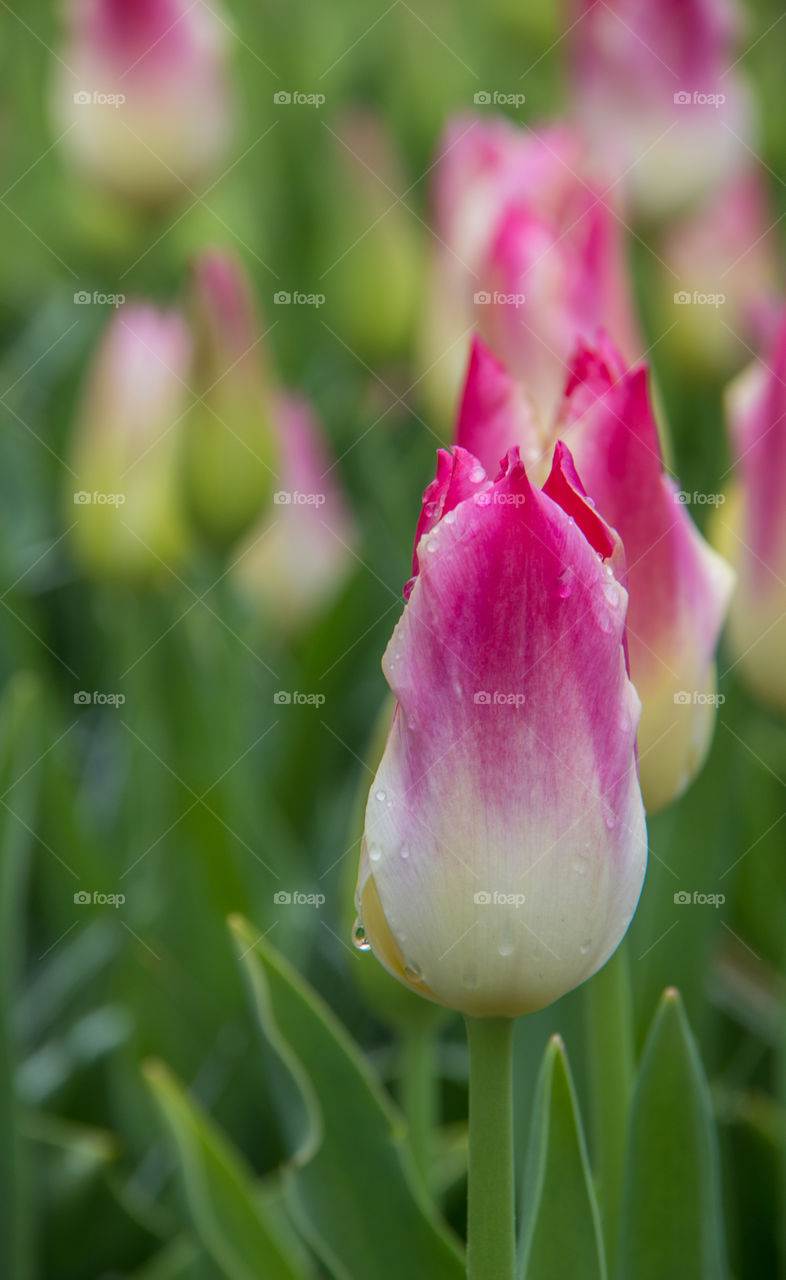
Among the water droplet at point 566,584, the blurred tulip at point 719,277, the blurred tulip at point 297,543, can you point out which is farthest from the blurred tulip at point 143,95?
the water droplet at point 566,584

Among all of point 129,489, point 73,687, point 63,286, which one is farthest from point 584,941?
point 63,286

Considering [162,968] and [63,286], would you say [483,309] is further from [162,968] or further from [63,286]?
[63,286]
